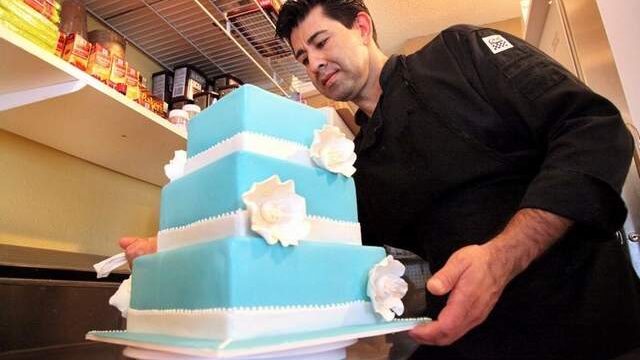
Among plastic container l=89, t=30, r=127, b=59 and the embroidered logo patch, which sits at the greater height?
plastic container l=89, t=30, r=127, b=59

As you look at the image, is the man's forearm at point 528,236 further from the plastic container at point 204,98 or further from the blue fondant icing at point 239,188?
the plastic container at point 204,98

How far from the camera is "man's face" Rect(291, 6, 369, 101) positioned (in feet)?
3.43

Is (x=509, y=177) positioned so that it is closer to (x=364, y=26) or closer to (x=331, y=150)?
(x=331, y=150)

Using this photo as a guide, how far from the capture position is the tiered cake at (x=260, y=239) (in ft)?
1.45

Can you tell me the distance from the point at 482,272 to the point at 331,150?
245 mm

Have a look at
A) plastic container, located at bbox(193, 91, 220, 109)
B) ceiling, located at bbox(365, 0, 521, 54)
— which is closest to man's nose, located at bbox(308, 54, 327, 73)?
plastic container, located at bbox(193, 91, 220, 109)

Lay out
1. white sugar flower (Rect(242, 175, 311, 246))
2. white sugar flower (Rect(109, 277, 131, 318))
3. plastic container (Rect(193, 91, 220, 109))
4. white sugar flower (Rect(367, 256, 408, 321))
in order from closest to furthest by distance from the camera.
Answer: white sugar flower (Rect(242, 175, 311, 246)) < white sugar flower (Rect(367, 256, 408, 321)) < white sugar flower (Rect(109, 277, 131, 318)) < plastic container (Rect(193, 91, 220, 109))

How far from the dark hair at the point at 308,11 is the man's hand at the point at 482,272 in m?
0.73

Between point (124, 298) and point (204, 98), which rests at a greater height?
point (204, 98)

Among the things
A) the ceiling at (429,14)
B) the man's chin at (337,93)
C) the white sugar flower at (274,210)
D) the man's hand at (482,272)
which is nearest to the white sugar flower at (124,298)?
the white sugar flower at (274,210)

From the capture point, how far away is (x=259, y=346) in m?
0.36

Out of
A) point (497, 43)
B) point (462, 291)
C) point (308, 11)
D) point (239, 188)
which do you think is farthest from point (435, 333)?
point (308, 11)

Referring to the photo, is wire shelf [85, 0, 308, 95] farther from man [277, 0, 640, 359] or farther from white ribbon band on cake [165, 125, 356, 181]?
white ribbon band on cake [165, 125, 356, 181]

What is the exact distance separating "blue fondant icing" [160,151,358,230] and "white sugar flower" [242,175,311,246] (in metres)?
0.03
